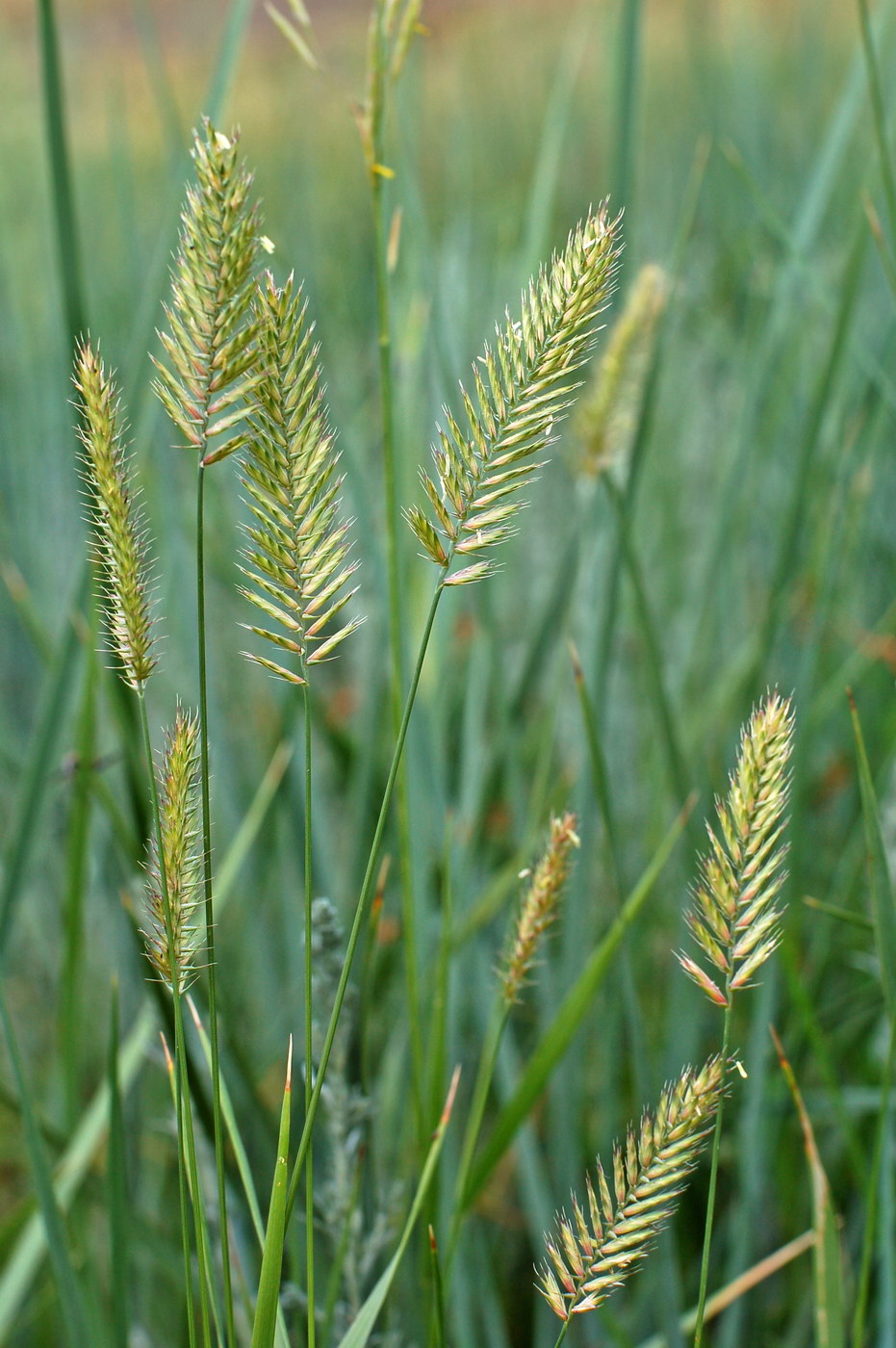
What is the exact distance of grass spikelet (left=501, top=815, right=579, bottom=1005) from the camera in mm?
314

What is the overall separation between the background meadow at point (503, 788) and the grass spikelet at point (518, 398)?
0.33 ft

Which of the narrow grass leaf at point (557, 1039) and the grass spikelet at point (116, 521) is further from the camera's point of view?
the narrow grass leaf at point (557, 1039)

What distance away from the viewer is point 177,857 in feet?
0.82

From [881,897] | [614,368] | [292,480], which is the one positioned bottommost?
[881,897]

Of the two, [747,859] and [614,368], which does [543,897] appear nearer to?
[747,859]

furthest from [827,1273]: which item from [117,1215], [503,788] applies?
[503,788]

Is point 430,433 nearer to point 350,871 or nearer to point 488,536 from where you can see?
point 350,871

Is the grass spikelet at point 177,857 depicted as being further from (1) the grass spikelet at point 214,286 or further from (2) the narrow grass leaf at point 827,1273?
(2) the narrow grass leaf at point 827,1273

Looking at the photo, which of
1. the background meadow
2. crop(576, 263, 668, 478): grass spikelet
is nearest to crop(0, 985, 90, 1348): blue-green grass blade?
the background meadow

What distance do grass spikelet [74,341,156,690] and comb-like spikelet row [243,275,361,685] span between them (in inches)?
1.0

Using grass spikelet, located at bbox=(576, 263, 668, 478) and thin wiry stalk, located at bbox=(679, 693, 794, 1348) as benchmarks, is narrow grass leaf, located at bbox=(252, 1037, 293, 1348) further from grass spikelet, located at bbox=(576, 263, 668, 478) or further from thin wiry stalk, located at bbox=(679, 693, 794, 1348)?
grass spikelet, located at bbox=(576, 263, 668, 478)

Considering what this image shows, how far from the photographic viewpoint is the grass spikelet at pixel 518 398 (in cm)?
23

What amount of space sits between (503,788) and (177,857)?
0.56 meters

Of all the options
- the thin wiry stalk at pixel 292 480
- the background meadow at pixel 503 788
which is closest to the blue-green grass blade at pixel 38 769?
the background meadow at pixel 503 788
